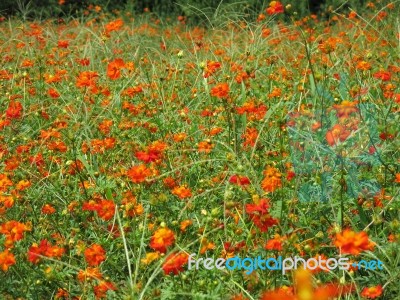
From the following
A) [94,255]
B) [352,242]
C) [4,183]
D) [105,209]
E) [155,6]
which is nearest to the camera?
[352,242]

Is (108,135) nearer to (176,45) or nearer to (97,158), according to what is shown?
(97,158)

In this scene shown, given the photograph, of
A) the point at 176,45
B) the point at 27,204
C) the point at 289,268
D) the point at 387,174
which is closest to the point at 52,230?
the point at 27,204

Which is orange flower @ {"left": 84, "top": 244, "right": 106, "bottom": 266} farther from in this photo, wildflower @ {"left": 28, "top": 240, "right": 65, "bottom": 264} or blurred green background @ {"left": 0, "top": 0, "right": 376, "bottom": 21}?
blurred green background @ {"left": 0, "top": 0, "right": 376, "bottom": 21}

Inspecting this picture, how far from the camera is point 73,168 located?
1.95m

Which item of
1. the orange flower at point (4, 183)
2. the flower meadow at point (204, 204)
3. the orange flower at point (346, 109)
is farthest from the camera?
the orange flower at point (346, 109)

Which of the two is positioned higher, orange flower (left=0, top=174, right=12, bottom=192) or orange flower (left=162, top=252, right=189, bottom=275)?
orange flower (left=162, top=252, right=189, bottom=275)

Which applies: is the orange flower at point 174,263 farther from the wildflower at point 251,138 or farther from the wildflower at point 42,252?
the wildflower at point 251,138

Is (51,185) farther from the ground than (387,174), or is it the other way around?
(387,174)

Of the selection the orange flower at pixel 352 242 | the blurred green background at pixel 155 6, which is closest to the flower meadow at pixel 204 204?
the orange flower at pixel 352 242

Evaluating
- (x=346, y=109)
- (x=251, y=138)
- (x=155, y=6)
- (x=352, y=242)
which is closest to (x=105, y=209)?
(x=251, y=138)

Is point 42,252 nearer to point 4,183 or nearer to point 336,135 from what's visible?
point 4,183

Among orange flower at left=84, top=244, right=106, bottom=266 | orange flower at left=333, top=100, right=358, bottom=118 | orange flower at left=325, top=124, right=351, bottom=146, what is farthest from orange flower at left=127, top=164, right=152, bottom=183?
orange flower at left=333, top=100, right=358, bottom=118

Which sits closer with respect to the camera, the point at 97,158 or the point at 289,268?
the point at 289,268

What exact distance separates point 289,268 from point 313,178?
0.44 m
